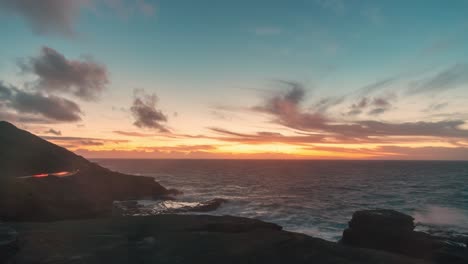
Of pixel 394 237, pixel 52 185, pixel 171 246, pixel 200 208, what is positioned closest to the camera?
pixel 171 246

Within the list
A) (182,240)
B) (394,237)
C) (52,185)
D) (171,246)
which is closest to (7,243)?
(171,246)

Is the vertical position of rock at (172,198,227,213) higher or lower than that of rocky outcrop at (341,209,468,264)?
lower

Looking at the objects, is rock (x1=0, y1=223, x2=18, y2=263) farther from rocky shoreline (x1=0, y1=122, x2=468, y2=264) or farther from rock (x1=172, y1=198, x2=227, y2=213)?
rock (x1=172, y1=198, x2=227, y2=213)

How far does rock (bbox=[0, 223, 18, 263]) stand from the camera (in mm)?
13515

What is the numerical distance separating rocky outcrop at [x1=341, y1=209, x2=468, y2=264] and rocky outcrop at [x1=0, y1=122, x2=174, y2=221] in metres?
28.5

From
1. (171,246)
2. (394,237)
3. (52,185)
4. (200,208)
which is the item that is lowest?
(200,208)

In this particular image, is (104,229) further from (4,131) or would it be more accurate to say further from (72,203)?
(4,131)

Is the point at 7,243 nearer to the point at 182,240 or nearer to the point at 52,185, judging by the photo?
the point at 182,240

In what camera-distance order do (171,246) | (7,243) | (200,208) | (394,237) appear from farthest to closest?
1. (200,208)
2. (394,237)
3. (171,246)
4. (7,243)

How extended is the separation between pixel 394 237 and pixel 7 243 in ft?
84.9

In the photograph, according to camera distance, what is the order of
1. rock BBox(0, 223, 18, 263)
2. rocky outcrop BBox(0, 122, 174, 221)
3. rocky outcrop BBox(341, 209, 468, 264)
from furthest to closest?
rocky outcrop BBox(0, 122, 174, 221) < rocky outcrop BBox(341, 209, 468, 264) < rock BBox(0, 223, 18, 263)

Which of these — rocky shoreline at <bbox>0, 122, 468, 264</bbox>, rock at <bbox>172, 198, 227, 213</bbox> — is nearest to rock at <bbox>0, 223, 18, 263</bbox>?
rocky shoreline at <bbox>0, 122, 468, 264</bbox>

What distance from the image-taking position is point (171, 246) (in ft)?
53.5

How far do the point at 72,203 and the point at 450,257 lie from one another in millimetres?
38784
